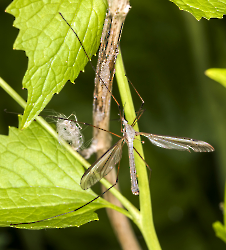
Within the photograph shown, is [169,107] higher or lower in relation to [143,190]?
higher

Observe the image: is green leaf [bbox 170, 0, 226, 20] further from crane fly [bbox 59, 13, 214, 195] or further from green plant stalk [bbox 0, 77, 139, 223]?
green plant stalk [bbox 0, 77, 139, 223]

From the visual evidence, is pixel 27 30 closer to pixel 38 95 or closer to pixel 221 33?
pixel 38 95

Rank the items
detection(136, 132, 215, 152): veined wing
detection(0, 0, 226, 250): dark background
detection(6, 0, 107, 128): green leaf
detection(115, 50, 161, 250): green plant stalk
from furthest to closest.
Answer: detection(0, 0, 226, 250): dark background → detection(136, 132, 215, 152): veined wing → detection(115, 50, 161, 250): green plant stalk → detection(6, 0, 107, 128): green leaf

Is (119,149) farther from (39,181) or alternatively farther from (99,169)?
(39,181)

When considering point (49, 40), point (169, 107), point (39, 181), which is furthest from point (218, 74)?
point (169, 107)

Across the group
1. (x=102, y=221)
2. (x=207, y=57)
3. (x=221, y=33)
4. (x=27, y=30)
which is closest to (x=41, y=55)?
(x=27, y=30)

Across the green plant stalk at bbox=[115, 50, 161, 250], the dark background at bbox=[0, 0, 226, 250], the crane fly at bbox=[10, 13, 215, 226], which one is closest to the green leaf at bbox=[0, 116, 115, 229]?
the crane fly at bbox=[10, 13, 215, 226]

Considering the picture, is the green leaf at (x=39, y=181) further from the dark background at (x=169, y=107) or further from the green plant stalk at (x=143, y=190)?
the dark background at (x=169, y=107)

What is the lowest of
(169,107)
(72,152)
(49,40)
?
(72,152)
